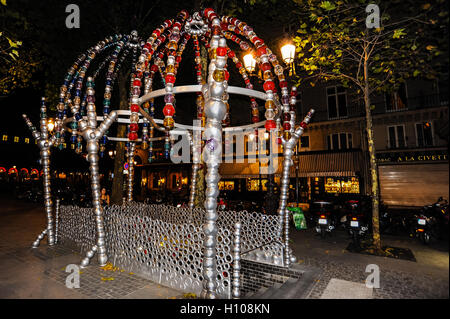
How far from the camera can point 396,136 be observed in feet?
57.3

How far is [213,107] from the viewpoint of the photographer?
13.3 feet

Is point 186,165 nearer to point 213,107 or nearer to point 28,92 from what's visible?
point 28,92

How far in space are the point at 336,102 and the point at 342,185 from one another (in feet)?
23.2

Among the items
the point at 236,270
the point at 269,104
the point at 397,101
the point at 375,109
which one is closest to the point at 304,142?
the point at 375,109

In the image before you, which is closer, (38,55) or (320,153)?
(38,55)

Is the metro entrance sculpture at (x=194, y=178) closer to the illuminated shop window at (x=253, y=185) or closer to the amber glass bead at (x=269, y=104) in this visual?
the amber glass bead at (x=269, y=104)

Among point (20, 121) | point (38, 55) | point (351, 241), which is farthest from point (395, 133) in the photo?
point (20, 121)

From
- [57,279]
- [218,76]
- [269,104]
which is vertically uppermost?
[218,76]

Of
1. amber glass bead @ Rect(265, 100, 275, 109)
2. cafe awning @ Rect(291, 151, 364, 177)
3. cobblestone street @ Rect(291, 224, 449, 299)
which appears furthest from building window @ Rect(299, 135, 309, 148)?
amber glass bead @ Rect(265, 100, 275, 109)

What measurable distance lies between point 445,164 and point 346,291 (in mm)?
3427

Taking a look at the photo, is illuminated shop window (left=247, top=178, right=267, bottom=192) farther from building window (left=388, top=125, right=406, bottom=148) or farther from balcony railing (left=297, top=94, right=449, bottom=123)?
building window (left=388, top=125, right=406, bottom=148)

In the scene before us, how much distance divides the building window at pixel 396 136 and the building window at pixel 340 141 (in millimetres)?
2615

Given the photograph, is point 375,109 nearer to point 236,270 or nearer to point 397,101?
point 397,101

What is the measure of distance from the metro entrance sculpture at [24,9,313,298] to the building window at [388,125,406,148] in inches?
573
